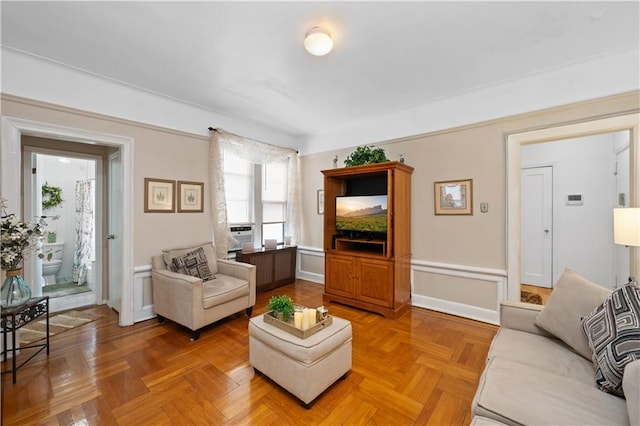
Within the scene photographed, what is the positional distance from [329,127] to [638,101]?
140 inches

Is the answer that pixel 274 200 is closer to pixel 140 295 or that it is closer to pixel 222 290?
pixel 222 290

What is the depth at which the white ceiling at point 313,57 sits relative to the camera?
1919 millimetres

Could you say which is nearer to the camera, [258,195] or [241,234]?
[241,234]

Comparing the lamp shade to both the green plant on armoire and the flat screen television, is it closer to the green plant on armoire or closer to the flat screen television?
the flat screen television

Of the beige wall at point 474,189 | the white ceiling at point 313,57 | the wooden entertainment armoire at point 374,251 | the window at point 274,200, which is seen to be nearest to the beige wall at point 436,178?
the beige wall at point 474,189

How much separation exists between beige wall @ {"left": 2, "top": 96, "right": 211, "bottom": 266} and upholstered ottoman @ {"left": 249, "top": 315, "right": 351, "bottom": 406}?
6.57ft

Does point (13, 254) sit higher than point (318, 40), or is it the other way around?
point (318, 40)

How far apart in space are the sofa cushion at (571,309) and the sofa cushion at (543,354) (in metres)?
0.07

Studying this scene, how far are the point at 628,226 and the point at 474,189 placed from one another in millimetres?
1382

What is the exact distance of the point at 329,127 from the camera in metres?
4.58

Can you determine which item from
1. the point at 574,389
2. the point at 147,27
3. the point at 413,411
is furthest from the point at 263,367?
the point at 147,27

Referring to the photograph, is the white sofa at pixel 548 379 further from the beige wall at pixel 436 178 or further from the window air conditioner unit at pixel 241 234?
the window air conditioner unit at pixel 241 234

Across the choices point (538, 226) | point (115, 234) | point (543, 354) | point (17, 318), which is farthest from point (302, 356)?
point (538, 226)

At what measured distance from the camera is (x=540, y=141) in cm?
288
